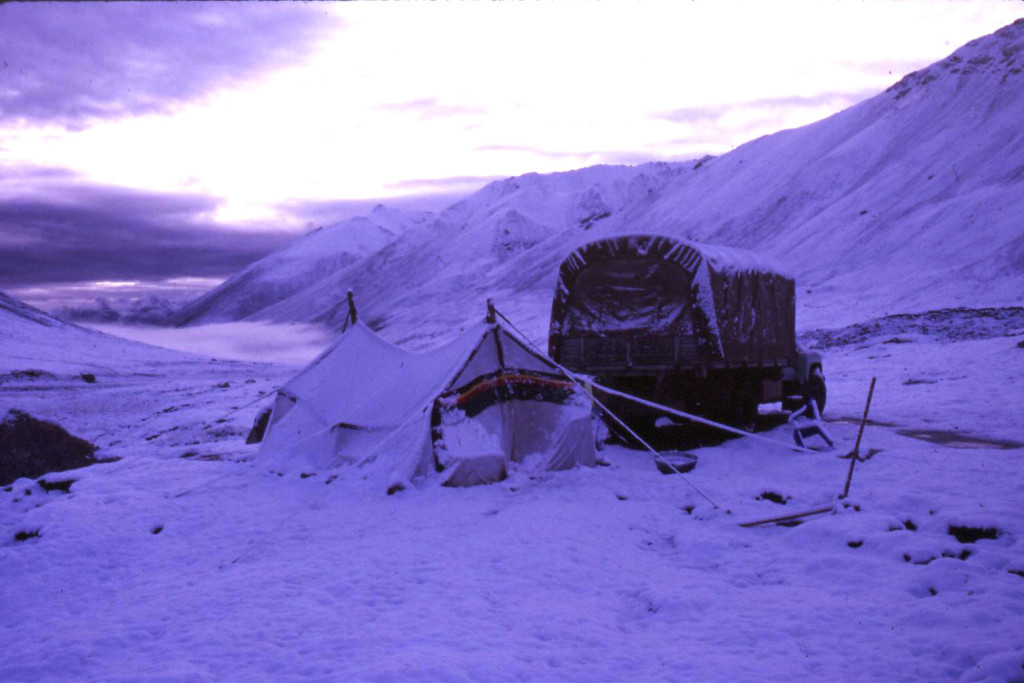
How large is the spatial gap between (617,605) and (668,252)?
7.76 m

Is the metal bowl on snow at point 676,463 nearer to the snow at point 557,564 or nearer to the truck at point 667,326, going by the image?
the snow at point 557,564

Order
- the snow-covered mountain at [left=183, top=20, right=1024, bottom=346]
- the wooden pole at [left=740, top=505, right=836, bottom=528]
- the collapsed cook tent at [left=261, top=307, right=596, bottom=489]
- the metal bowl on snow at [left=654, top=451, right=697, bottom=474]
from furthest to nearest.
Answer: the snow-covered mountain at [left=183, top=20, right=1024, bottom=346]
the metal bowl on snow at [left=654, top=451, right=697, bottom=474]
the collapsed cook tent at [left=261, top=307, right=596, bottom=489]
the wooden pole at [left=740, top=505, right=836, bottom=528]

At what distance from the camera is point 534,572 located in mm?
7129

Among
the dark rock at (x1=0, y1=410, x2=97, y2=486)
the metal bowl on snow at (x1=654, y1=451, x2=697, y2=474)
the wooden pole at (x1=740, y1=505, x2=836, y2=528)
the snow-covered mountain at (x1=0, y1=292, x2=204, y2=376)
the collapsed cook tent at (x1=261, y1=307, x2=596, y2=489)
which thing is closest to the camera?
the wooden pole at (x1=740, y1=505, x2=836, y2=528)

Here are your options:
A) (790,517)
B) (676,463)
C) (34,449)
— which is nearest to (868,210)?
(676,463)

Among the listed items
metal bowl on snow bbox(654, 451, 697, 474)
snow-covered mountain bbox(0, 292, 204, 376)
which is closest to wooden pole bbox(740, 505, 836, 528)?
metal bowl on snow bbox(654, 451, 697, 474)

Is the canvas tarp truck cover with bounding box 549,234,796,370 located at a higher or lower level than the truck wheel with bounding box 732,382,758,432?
higher

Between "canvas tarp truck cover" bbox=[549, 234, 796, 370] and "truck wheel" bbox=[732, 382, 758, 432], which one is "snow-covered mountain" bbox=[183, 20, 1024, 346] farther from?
"canvas tarp truck cover" bbox=[549, 234, 796, 370]

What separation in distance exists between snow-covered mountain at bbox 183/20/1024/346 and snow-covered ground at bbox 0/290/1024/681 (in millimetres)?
30672

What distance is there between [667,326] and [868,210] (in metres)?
50.0

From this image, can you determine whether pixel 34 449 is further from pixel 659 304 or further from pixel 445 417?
pixel 659 304

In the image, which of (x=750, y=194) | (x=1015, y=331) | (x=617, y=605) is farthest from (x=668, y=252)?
(x=750, y=194)

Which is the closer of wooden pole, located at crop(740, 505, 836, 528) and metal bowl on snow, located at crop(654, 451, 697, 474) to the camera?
wooden pole, located at crop(740, 505, 836, 528)

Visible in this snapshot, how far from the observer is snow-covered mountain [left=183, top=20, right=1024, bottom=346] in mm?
42062
